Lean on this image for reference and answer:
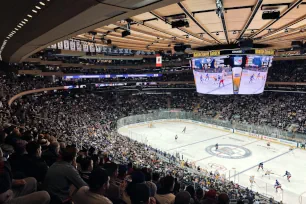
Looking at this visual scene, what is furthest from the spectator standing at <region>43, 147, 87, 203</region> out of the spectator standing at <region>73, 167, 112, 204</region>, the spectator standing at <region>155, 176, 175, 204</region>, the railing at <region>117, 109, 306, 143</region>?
the railing at <region>117, 109, 306, 143</region>

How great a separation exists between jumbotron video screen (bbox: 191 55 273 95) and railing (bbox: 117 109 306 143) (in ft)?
25.4

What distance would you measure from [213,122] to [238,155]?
1211 centimetres

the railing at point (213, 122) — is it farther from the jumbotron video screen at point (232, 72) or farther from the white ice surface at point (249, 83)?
the white ice surface at point (249, 83)

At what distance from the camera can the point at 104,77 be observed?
4662 cm

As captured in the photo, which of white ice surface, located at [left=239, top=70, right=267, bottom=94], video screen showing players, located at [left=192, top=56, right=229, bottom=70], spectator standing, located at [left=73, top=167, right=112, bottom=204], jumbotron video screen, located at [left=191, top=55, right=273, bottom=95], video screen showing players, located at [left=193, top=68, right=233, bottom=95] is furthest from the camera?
video screen showing players, located at [left=193, top=68, right=233, bottom=95]

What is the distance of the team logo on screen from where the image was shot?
949 inches

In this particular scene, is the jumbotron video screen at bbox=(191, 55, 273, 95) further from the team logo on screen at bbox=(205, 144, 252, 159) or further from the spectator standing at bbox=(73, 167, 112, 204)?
the spectator standing at bbox=(73, 167, 112, 204)

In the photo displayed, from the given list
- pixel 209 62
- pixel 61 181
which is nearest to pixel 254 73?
pixel 209 62

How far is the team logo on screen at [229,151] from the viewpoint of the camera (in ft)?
79.1

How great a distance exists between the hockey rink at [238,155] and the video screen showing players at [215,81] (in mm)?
5893

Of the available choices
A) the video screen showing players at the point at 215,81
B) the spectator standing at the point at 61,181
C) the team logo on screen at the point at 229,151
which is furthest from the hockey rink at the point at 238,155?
the spectator standing at the point at 61,181

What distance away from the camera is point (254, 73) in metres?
21.2

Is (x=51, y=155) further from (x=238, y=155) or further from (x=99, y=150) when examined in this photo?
(x=238, y=155)

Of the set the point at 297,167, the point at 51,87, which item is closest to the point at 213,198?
the point at 297,167
